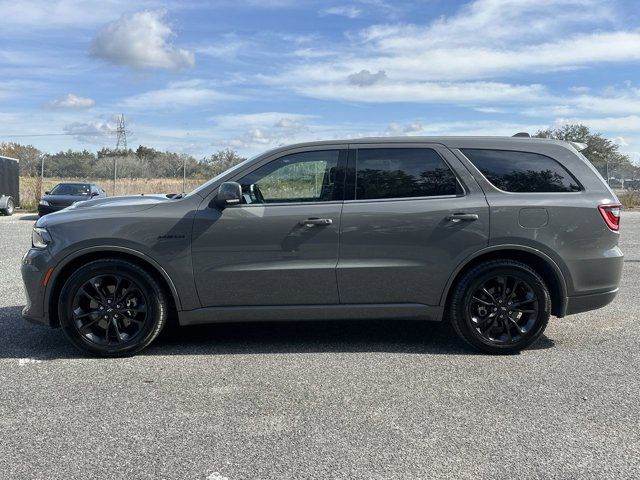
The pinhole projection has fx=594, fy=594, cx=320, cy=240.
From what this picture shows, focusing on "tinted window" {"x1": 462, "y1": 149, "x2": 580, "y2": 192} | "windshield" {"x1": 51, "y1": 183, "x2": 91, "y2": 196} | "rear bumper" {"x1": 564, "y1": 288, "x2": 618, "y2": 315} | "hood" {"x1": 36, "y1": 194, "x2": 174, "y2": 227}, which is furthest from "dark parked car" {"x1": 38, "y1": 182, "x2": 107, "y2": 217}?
"rear bumper" {"x1": 564, "y1": 288, "x2": 618, "y2": 315}

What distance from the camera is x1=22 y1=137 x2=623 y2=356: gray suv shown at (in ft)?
15.7

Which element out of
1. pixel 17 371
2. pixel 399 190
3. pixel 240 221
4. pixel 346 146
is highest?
pixel 346 146

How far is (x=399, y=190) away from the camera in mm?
4934

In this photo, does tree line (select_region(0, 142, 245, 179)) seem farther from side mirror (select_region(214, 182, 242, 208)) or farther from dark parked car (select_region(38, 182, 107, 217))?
side mirror (select_region(214, 182, 242, 208))

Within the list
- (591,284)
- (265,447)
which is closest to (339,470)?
(265,447)

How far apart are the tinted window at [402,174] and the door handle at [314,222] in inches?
13.4

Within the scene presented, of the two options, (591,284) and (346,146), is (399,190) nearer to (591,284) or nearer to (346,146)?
(346,146)

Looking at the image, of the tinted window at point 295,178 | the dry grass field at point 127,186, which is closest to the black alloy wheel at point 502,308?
the tinted window at point 295,178

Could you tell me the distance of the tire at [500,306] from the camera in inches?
191

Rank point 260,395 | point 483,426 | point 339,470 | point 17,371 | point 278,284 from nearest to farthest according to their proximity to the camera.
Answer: point 339,470, point 483,426, point 260,395, point 17,371, point 278,284

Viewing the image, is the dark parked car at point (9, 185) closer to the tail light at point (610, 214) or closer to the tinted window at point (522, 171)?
the tinted window at point (522, 171)

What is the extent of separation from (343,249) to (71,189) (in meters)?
19.0

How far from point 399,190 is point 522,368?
1.70 m

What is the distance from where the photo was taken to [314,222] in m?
4.77
